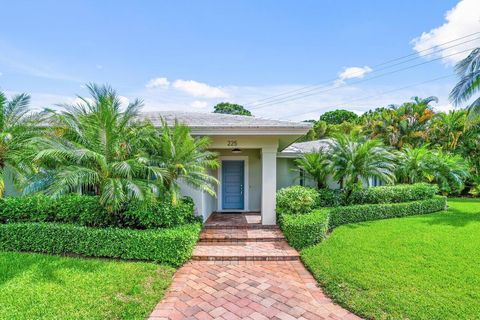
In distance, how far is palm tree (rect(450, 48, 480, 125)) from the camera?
12508mm

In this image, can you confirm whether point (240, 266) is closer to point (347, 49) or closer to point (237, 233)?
point (237, 233)

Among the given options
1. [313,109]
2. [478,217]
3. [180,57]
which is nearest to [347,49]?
[180,57]

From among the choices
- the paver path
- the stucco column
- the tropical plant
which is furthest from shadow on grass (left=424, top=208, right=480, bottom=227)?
the paver path

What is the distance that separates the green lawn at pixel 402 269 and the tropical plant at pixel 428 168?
6141 mm

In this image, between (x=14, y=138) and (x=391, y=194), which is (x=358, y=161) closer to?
(x=391, y=194)

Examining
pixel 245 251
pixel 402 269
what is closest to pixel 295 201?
pixel 245 251

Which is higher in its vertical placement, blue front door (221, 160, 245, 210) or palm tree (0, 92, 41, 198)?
palm tree (0, 92, 41, 198)

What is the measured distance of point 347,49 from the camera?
15852 mm

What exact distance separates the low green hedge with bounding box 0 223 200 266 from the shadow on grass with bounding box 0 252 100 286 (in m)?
0.33

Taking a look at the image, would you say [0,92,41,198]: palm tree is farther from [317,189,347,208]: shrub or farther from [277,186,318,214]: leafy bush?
[317,189,347,208]: shrub

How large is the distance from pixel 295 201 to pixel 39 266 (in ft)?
24.8

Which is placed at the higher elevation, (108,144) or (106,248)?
(108,144)

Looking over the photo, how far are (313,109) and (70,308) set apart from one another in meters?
42.9

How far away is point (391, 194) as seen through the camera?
40.5ft
